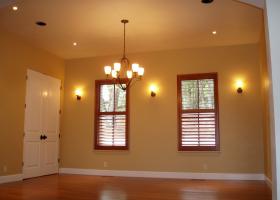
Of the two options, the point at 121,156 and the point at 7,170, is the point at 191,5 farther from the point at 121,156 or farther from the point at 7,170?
the point at 7,170

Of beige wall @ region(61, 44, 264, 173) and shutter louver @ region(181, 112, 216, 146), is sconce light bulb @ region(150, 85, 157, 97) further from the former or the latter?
shutter louver @ region(181, 112, 216, 146)

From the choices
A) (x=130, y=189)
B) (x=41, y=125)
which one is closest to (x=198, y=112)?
(x=130, y=189)

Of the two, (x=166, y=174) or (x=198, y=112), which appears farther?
(x=166, y=174)

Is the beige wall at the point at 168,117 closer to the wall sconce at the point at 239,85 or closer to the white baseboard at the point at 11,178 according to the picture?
the wall sconce at the point at 239,85

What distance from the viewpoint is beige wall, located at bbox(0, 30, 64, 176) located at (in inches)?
269

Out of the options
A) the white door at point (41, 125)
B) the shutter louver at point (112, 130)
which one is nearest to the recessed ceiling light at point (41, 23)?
the white door at point (41, 125)

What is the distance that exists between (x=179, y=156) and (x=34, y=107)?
12.2ft

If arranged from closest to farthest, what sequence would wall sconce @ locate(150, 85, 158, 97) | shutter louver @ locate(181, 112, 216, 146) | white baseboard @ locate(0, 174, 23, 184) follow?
white baseboard @ locate(0, 174, 23, 184) < shutter louver @ locate(181, 112, 216, 146) < wall sconce @ locate(150, 85, 158, 97)

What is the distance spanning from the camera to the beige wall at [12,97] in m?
6.84

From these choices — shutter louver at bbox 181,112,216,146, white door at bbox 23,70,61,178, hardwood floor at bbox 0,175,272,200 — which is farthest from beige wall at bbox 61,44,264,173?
hardwood floor at bbox 0,175,272,200

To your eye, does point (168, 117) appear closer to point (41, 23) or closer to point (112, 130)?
point (112, 130)

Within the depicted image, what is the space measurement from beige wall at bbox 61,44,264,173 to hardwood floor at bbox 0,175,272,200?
2.11ft

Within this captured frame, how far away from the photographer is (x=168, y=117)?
8.02 m

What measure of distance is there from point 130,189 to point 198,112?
8.88 feet
